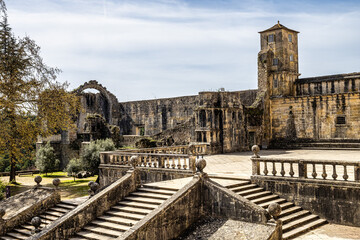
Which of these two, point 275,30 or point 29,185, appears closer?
point 29,185

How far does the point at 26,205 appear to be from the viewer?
596 inches

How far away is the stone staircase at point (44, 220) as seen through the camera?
13566 mm

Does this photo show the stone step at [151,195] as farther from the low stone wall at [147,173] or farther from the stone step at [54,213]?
the stone step at [54,213]

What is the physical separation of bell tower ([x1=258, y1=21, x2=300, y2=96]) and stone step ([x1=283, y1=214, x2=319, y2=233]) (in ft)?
56.2

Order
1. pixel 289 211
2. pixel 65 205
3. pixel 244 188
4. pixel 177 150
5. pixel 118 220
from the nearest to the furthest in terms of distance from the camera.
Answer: pixel 118 220 → pixel 289 211 → pixel 244 188 → pixel 65 205 → pixel 177 150

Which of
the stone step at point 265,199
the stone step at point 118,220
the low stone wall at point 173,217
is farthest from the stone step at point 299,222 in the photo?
the stone step at point 118,220

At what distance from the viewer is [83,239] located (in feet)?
35.6

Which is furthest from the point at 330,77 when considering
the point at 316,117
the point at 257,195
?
the point at 257,195

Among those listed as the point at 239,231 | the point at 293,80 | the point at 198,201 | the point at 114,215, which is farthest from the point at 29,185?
the point at 293,80

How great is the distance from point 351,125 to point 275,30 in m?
10.9

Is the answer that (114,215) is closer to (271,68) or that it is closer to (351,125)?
(351,125)

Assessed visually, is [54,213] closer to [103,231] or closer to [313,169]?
[103,231]

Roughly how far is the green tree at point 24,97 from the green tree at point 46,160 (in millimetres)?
11105

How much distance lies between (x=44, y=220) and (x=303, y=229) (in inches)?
412
